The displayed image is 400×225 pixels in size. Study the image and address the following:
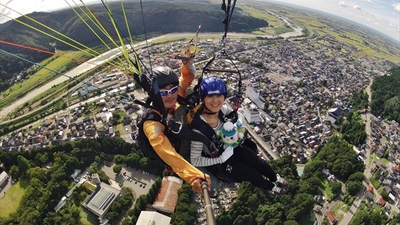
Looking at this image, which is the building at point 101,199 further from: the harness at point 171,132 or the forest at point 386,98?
the forest at point 386,98

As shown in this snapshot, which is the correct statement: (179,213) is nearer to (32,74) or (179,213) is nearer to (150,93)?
(150,93)

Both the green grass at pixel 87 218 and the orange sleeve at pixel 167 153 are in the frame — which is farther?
the green grass at pixel 87 218

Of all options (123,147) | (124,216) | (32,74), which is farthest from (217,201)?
(32,74)

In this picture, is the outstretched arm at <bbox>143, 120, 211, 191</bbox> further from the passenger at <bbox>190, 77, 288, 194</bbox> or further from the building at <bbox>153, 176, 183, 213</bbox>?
the building at <bbox>153, 176, 183, 213</bbox>

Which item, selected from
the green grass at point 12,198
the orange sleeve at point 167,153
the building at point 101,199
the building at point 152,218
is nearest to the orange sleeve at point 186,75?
the orange sleeve at point 167,153

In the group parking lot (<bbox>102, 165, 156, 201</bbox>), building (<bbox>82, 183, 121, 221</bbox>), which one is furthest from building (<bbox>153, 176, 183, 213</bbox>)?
building (<bbox>82, 183, 121, 221</bbox>)

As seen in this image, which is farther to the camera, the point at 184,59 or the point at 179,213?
the point at 179,213

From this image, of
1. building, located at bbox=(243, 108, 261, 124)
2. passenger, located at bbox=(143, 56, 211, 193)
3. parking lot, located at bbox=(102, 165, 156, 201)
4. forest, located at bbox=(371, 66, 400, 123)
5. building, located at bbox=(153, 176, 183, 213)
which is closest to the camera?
passenger, located at bbox=(143, 56, 211, 193)
